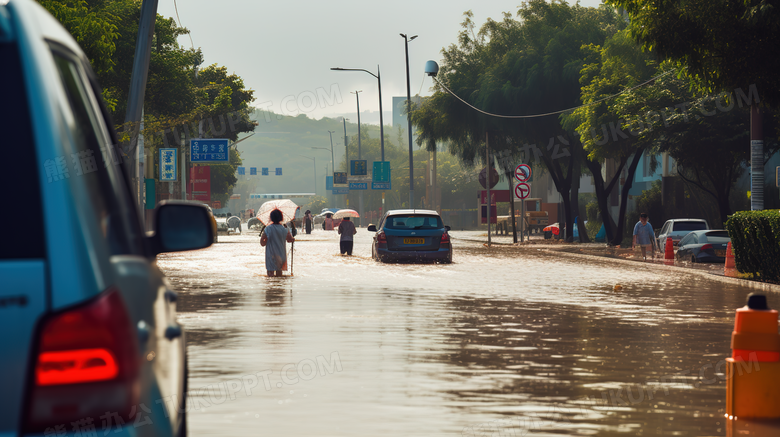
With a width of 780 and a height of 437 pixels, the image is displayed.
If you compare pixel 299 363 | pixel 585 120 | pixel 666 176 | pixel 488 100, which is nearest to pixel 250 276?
pixel 299 363

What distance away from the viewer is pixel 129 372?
250cm

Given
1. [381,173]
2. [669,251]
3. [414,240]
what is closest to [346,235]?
[414,240]

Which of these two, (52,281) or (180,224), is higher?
(180,224)

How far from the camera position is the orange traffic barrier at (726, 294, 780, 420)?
264 inches

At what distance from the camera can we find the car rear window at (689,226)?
1298 inches

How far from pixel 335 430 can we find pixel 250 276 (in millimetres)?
16451

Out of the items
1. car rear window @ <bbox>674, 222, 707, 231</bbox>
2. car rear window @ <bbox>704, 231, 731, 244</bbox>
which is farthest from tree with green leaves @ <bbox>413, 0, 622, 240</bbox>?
car rear window @ <bbox>704, 231, 731, 244</bbox>

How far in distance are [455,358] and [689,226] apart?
25345 mm

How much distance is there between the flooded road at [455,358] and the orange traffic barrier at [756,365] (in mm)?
259

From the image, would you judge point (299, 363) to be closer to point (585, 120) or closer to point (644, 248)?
point (644, 248)

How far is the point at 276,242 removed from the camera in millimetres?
21156

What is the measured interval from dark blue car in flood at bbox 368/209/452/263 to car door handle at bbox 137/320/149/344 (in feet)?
78.6

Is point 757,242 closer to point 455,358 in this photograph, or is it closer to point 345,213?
point 455,358

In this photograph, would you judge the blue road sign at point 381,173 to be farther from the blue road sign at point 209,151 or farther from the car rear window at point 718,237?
the car rear window at point 718,237
